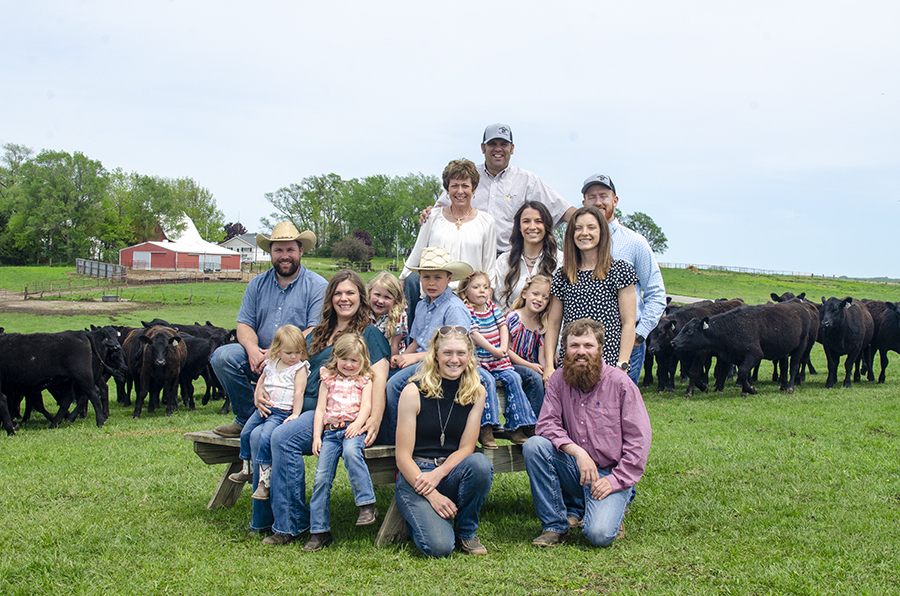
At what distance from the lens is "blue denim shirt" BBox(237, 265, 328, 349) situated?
620cm

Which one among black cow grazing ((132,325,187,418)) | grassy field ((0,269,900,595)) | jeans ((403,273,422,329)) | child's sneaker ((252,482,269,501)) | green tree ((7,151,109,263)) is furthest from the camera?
green tree ((7,151,109,263))

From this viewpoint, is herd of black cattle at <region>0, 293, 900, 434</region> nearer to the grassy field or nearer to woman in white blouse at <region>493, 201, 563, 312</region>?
the grassy field

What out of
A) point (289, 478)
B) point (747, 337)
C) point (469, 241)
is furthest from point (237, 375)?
point (747, 337)

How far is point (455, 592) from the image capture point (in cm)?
429

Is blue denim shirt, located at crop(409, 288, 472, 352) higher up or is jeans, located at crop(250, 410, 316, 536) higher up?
blue denim shirt, located at crop(409, 288, 472, 352)

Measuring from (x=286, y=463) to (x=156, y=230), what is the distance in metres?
77.6

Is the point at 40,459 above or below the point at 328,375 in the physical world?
below

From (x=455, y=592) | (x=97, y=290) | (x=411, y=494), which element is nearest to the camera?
(x=455, y=592)

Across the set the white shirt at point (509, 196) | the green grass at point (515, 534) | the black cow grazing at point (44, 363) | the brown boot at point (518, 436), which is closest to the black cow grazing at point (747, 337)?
the green grass at point (515, 534)

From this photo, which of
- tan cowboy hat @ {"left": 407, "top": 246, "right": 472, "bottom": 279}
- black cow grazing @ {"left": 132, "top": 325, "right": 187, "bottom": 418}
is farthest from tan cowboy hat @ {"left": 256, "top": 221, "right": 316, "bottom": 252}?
black cow grazing @ {"left": 132, "top": 325, "right": 187, "bottom": 418}

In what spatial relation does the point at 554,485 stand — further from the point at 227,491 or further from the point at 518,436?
the point at 227,491

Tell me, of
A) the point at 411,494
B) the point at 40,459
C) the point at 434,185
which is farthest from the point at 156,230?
the point at 411,494

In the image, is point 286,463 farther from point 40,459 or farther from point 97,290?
point 97,290

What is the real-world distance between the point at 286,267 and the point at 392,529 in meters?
2.41
